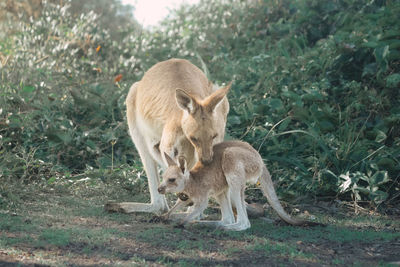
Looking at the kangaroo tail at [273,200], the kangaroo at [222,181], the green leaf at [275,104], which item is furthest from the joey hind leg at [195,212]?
the green leaf at [275,104]

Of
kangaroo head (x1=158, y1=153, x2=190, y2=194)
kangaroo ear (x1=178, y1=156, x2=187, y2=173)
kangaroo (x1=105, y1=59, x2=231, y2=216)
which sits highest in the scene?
kangaroo (x1=105, y1=59, x2=231, y2=216)

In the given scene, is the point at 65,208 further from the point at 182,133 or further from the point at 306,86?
the point at 306,86

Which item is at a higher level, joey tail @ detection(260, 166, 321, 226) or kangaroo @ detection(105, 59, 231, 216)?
kangaroo @ detection(105, 59, 231, 216)

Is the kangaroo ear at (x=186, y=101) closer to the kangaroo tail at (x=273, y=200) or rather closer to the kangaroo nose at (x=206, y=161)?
the kangaroo nose at (x=206, y=161)

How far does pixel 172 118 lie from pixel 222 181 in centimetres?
81

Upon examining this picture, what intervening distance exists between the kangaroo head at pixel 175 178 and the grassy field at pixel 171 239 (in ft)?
1.08

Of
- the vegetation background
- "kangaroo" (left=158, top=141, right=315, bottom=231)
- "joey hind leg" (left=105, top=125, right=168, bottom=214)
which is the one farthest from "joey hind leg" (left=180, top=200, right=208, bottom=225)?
"joey hind leg" (left=105, top=125, right=168, bottom=214)

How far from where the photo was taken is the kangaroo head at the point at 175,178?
14.6ft

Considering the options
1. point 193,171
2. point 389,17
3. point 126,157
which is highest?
Result: point 389,17

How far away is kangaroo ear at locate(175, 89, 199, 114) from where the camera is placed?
15.0 ft

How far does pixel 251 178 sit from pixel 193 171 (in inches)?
20.2

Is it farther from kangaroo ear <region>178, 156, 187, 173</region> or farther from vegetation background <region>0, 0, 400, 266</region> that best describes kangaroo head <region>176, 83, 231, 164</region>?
vegetation background <region>0, 0, 400, 266</region>

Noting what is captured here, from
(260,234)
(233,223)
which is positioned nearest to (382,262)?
(260,234)

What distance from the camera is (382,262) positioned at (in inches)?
146
